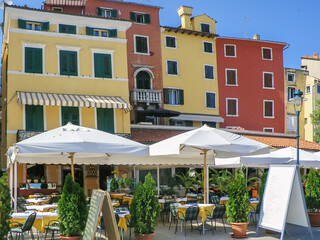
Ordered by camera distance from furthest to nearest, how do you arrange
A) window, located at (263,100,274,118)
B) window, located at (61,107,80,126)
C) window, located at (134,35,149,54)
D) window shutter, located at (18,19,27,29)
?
window, located at (263,100,274,118) → window, located at (134,35,149,54) → window, located at (61,107,80,126) → window shutter, located at (18,19,27,29)

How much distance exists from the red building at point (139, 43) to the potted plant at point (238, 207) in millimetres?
19283

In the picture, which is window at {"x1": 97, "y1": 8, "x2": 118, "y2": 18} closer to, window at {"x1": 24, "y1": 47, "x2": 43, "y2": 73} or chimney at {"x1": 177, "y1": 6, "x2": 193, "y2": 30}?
chimney at {"x1": 177, "y1": 6, "x2": 193, "y2": 30}

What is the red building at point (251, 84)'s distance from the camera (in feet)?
119

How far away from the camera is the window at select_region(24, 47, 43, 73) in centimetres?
2473

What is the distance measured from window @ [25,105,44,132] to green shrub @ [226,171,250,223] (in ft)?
49.3

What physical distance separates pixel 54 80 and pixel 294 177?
17.3 meters

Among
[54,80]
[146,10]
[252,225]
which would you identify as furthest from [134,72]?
[252,225]

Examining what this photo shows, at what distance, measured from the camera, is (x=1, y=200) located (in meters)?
9.05

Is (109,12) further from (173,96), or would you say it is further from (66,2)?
(173,96)

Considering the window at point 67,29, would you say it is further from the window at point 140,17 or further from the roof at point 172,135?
the window at point 140,17

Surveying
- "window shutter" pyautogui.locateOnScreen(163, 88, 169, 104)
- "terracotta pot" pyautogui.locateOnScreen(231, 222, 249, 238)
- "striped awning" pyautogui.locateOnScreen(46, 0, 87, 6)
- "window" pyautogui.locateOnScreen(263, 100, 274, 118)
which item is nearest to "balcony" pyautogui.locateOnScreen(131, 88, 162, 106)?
"window shutter" pyautogui.locateOnScreen(163, 88, 169, 104)

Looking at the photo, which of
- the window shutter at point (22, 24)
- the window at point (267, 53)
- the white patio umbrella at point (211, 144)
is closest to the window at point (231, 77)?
the window at point (267, 53)

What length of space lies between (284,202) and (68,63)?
58.0ft

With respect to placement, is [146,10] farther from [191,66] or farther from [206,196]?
[206,196]
